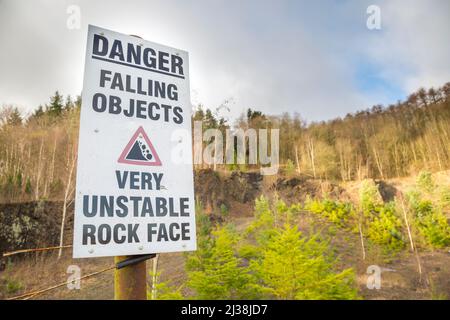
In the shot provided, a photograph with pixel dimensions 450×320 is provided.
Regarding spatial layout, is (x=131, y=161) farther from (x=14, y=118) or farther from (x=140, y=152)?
(x=14, y=118)

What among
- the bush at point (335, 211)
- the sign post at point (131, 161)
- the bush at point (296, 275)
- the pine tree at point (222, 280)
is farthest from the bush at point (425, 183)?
the sign post at point (131, 161)

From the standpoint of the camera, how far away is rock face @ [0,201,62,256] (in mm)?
11258

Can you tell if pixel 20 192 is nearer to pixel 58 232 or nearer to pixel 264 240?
pixel 58 232

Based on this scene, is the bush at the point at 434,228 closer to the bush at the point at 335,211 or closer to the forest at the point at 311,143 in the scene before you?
the bush at the point at 335,211

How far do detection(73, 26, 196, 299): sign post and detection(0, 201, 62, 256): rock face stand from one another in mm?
12949

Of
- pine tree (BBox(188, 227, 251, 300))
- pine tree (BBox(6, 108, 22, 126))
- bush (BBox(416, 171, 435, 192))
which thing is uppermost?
pine tree (BBox(6, 108, 22, 126))

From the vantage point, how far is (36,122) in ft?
51.0

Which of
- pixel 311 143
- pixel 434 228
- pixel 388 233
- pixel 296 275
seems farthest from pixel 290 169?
pixel 296 275

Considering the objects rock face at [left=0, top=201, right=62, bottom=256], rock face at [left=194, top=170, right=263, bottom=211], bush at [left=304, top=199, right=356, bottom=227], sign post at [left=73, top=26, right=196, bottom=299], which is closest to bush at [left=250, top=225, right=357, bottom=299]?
sign post at [left=73, top=26, right=196, bottom=299]

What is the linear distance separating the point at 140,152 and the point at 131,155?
0.13 feet

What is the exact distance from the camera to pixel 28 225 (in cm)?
1177

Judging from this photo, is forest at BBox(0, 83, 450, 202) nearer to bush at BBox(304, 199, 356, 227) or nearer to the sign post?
bush at BBox(304, 199, 356, 227)

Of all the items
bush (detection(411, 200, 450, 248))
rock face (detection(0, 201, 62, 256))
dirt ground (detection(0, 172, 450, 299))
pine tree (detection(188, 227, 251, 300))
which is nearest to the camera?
pine tree (detection(188, 227, 251, 300))

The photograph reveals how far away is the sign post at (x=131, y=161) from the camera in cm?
103
